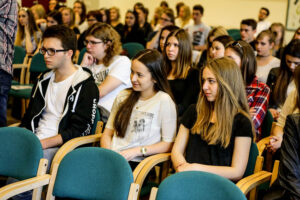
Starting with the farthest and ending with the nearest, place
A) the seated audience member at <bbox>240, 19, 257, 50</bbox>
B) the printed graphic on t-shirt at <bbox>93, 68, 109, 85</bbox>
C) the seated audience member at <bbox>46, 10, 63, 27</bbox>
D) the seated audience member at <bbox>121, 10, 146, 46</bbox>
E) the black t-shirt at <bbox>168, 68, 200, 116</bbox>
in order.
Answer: the seated audience member at <bbox>121, 10, 146, 46</bbox> → the seated audience member at <bbox>46, 10, 63, 27</bbox> → the seated audience member at <bbox>240, 19, 257, 50</bbox> → the printed graphic on t-shirt at <bbox>93, 68, 109, 85</bbox> → the black t-shirt at <bbox>168, 68, 200, 116</bbox>

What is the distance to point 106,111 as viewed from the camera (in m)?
3.17

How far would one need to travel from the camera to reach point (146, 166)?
219cm

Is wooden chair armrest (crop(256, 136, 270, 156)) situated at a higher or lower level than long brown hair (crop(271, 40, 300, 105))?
lower

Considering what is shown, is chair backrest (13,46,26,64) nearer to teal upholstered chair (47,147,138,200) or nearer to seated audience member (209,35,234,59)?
seated audience member (209,35,234,59)

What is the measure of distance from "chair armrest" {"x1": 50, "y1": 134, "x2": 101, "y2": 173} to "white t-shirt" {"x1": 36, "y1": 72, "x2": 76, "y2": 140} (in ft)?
0.72

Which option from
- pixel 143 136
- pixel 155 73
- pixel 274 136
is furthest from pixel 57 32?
pixel 274 136

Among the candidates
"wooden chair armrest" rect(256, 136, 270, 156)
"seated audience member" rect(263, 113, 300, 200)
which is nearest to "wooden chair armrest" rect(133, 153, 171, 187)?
"wooden chair armrest" rect(256, 136, 270, 156)

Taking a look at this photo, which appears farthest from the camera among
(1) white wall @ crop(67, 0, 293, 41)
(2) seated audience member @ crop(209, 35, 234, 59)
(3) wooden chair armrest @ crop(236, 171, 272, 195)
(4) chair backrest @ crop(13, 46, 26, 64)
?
(1) white wall @ crop(67, 0, 293, 41)

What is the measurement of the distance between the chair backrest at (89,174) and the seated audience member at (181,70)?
42.7 inches

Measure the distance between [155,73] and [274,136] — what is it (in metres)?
0.84

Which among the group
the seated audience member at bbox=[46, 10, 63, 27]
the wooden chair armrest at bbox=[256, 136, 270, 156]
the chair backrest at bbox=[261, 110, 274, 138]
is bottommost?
the wooden chair armrest at bbox=[256, 136, 270, 156]

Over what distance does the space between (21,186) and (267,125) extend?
1686 millimetres

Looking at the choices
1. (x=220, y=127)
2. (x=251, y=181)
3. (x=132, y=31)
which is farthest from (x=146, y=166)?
(x=132, y=31)

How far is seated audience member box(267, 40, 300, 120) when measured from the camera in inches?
120
